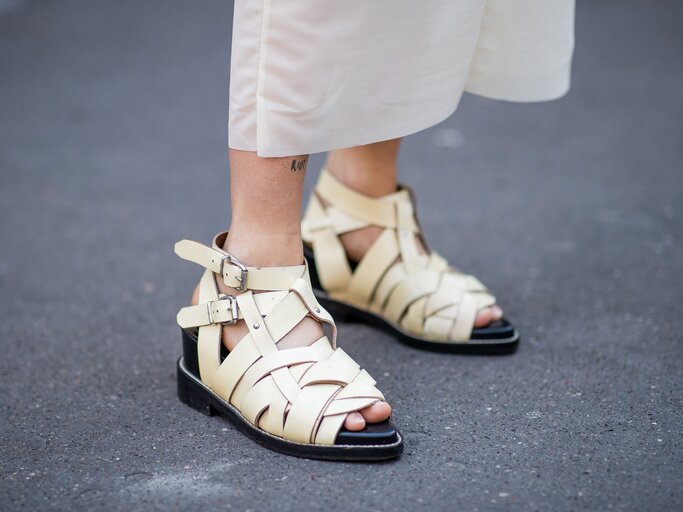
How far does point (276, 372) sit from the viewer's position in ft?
4.19

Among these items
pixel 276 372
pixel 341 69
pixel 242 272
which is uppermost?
pixel 341 69

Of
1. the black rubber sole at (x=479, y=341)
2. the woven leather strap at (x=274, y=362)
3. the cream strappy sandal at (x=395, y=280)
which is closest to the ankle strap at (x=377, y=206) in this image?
the cream strappy sandal at (x=395, y=280)

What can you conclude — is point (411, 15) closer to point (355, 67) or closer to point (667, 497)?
point (355, 67)

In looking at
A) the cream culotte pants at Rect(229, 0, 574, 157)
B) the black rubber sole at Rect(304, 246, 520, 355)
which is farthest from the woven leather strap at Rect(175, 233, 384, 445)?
the black rubber sole at Rect(304, 246, 520, 355)

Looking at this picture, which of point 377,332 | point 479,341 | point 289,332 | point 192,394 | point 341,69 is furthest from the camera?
point 377,332

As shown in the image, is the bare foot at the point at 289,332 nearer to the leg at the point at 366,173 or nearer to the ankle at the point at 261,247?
the ankle at the point at 261,247

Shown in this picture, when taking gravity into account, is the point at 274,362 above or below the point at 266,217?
below

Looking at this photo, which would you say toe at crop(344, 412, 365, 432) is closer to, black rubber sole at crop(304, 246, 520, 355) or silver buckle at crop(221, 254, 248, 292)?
silver buckle at crop(221, 254, 248, 292)

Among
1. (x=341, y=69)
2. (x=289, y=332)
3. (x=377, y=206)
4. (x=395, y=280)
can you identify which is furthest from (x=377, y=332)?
(x=341, y=69)

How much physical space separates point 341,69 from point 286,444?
0.55m

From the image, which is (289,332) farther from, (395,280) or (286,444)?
(395,280)

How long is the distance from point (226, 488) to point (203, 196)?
1.39m

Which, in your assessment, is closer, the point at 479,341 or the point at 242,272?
the point at 242,272

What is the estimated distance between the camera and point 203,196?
2473 millimetres
